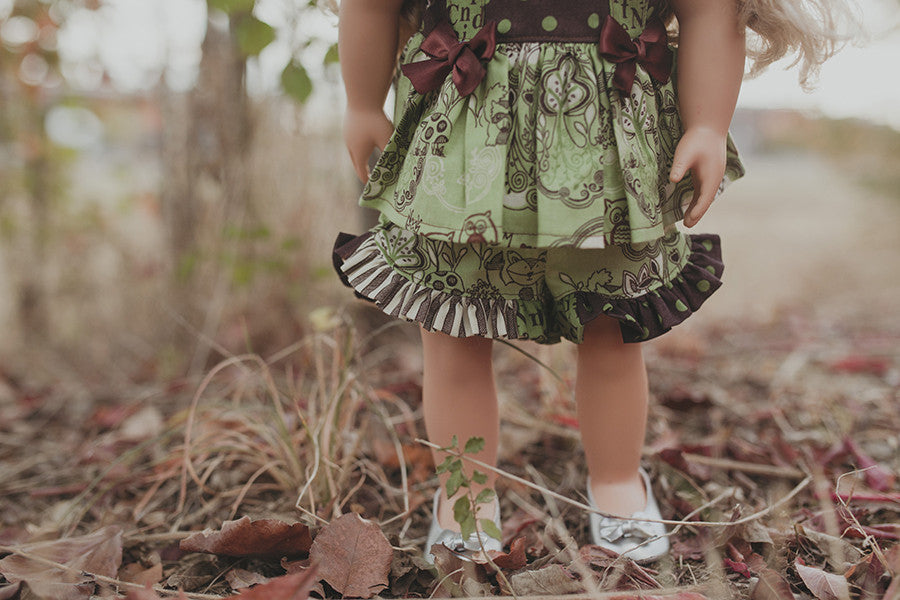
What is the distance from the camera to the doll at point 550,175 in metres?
0.95

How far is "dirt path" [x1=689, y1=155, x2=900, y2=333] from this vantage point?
369 centimetres

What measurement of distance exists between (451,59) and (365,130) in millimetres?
210

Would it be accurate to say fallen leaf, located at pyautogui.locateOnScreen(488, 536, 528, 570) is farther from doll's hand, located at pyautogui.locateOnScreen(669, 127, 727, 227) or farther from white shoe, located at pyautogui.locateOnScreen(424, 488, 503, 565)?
doll's hand, located at pyautogui.locateOnScreen(669, 127, 727, 227)

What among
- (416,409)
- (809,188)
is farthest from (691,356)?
(809,188)

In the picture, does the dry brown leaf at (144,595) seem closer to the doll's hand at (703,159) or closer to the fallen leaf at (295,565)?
the fallen leaf at (295,565)

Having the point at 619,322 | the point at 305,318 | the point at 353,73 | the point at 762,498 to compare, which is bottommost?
the point at 762,498

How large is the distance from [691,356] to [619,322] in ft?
4.62

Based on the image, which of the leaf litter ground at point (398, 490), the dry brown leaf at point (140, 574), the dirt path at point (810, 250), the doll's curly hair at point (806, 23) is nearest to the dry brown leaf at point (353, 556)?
the leaf litter ground at point (398, 490)

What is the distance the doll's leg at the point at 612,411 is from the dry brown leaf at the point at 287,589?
587mm

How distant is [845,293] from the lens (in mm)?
4246

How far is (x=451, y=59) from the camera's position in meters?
0.98

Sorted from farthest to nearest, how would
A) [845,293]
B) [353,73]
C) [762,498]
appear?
1. [845,293]
2. [762,498]
3. [353,73]

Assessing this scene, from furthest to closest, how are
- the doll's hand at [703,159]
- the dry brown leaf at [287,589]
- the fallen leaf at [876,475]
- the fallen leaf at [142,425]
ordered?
the fallen leaf at [142,425] → the fallen leaf at [876,475] → the doll's hand at [703,159] → the dry brown leaf at [287,589]

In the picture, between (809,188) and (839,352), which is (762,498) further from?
(809,188)
